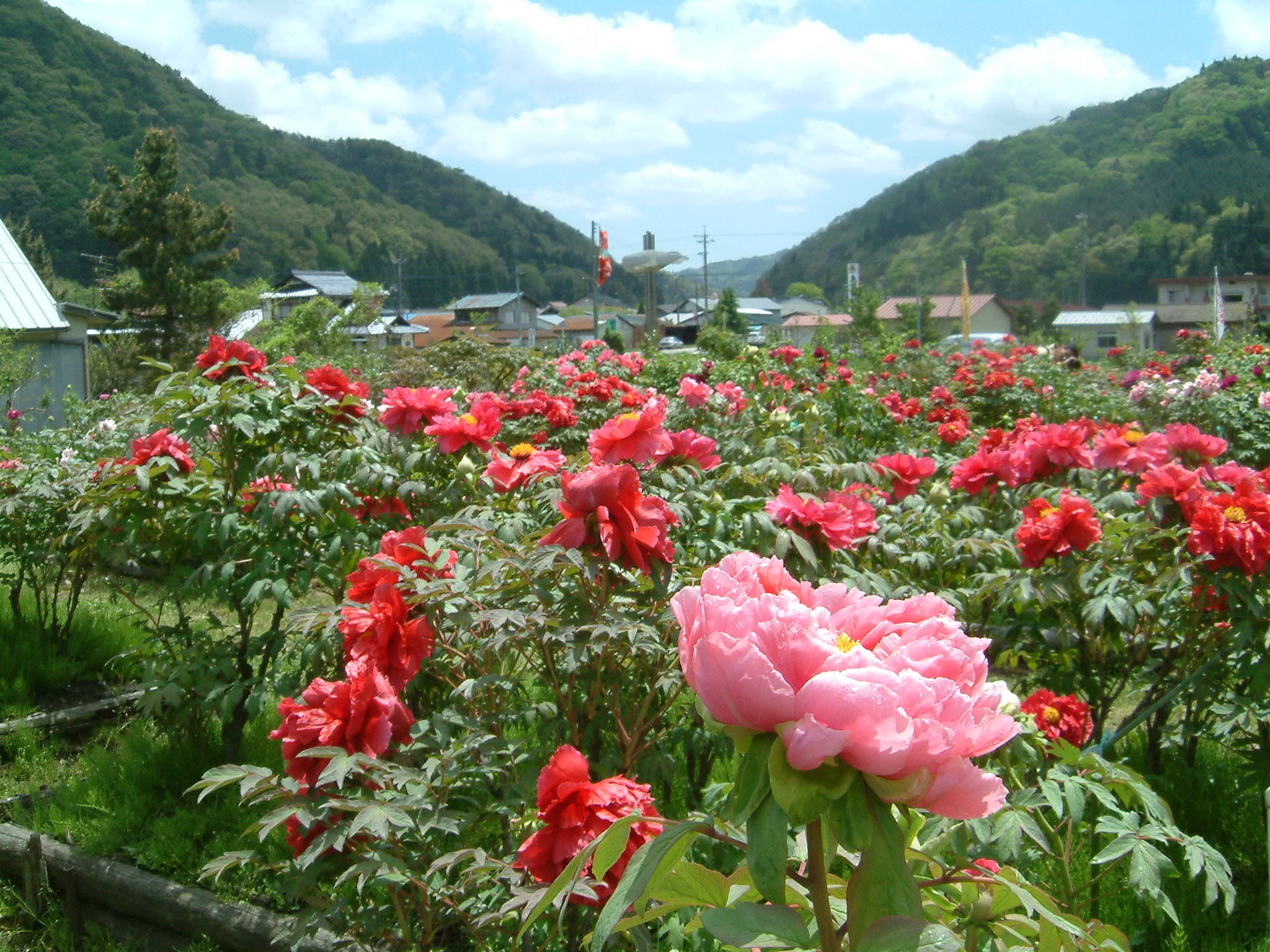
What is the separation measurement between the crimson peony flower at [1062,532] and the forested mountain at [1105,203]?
5653 cm

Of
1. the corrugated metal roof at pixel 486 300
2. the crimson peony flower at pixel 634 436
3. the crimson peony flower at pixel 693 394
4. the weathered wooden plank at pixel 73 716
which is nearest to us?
the crimson peony flower at pixel 634 436

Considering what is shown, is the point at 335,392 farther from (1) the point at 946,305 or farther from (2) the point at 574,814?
(1) the point at 946,305

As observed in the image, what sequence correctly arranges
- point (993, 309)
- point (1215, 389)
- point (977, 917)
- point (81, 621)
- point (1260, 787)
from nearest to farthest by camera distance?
point (977, 917), point (1260, 787), point (81, 621), point (1215, 389), point (993, 309)

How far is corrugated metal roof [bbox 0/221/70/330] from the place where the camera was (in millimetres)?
15805

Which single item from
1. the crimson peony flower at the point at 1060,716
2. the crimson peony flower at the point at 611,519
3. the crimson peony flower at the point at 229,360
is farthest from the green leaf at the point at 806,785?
the crimson peony flower at the point at 229,360

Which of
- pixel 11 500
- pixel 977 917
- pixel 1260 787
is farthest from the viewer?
pixel 11 500

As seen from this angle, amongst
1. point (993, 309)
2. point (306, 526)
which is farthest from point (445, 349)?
point (993, 309)

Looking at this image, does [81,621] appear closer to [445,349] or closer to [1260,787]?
[1260,787]

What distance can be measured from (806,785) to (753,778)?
0.14 feet

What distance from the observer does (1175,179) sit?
58781 millimetres

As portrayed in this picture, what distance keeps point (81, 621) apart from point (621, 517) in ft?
12.7

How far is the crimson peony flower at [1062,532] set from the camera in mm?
2430

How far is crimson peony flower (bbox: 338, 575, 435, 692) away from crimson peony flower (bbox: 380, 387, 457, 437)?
114 centimetres

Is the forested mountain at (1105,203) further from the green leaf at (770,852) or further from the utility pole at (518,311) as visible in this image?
the green leaf at (770,852)
